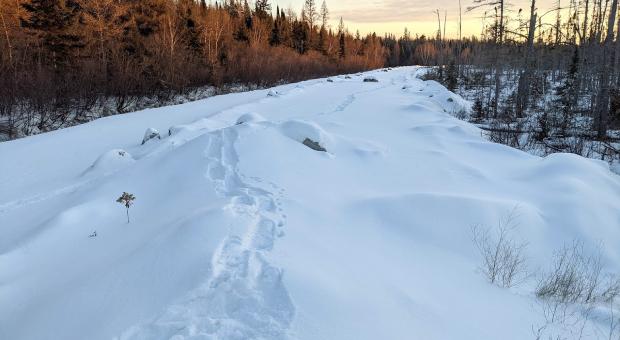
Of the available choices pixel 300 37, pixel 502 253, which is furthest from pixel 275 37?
pixel 502 253

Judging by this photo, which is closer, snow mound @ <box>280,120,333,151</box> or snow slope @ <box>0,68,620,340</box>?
snow slope @ <box>0,68,620,340</box>

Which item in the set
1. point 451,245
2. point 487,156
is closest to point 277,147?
point 451,245

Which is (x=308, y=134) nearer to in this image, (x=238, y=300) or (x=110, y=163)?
(x=110, y=163)

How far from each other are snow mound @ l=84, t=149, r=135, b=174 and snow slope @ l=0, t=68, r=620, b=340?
0.03 m

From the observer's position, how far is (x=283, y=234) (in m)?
3.83

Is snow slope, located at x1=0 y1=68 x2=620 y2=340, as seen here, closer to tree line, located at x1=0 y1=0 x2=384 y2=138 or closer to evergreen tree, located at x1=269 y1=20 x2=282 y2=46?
tree line, located at x1=0 y1=0 x2=384 y2=138

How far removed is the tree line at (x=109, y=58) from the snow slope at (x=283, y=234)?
652 cm

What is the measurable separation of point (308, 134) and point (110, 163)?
3881mm

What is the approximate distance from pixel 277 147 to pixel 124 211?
8.77 feet

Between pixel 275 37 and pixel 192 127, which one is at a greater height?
pixel 275 37

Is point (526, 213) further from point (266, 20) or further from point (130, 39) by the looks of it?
point (266, 20)

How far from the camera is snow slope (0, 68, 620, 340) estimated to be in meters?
2.70

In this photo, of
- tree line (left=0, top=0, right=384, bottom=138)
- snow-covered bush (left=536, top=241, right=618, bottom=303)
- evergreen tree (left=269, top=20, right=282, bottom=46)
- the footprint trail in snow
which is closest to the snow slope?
the footprint trail in snow

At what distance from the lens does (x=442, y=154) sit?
809 centimetres
